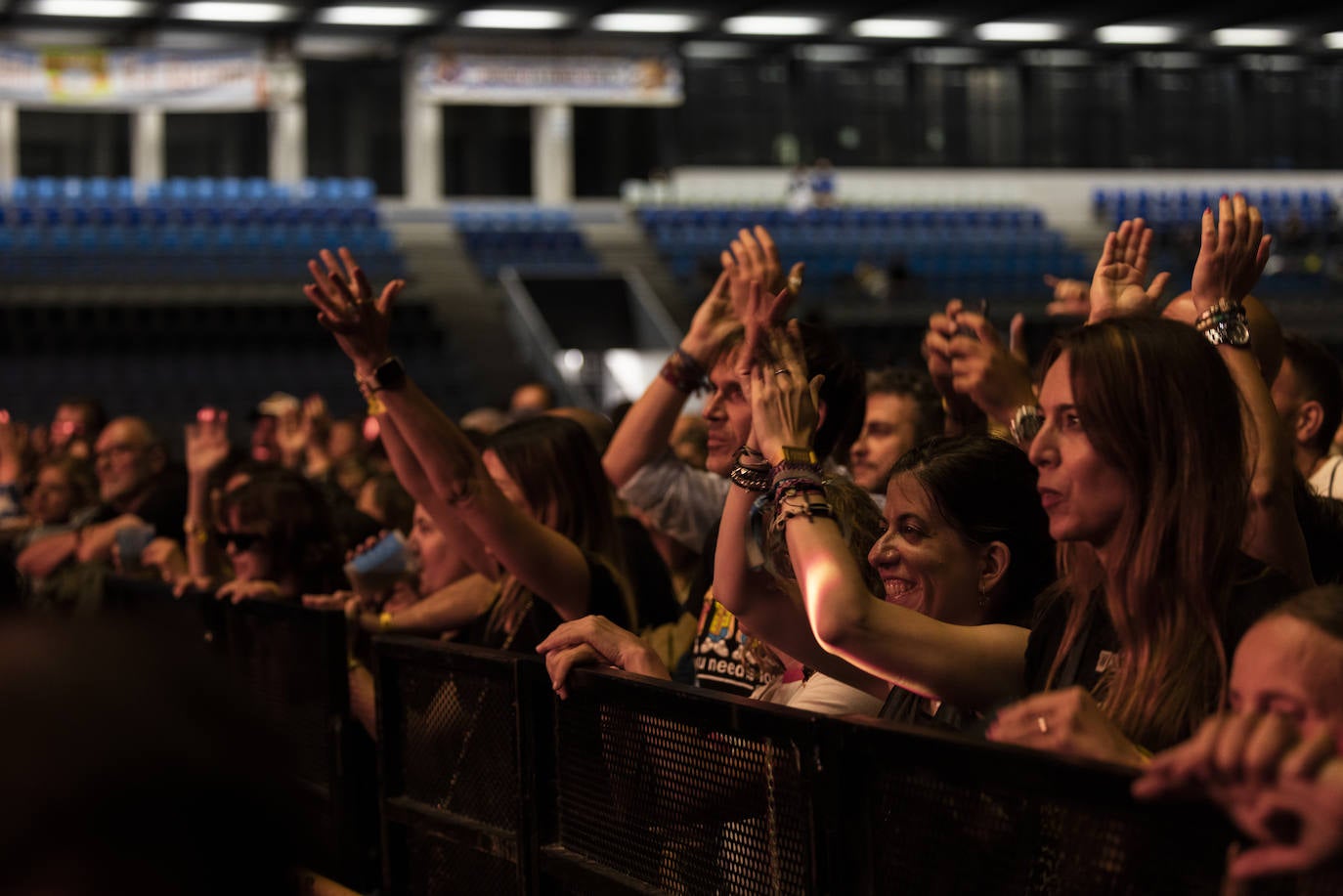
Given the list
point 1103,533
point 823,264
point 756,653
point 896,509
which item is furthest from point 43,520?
point 823,264

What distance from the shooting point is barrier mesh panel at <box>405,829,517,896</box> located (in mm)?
2582

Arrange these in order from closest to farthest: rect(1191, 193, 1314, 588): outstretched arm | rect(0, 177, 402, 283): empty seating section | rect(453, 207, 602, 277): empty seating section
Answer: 1. rect(1191, 193, 1314, 588): outstretched arm
2. rect(0, 177, 402, 283): empty seating section
3. rect(453, 207, 602, 277): empty seating section

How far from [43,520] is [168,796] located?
5.33m

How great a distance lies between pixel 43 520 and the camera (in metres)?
5.65

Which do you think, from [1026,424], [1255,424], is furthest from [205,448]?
[1255,424]

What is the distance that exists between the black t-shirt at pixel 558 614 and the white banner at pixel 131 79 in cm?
2101

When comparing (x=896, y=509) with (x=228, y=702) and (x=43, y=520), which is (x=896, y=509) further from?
(x=43, y=520)

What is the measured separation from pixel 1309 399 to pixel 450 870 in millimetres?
1877

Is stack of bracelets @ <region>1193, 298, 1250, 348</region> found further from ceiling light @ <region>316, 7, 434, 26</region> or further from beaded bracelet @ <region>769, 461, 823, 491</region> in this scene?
ceiling light @ <region>316, 7, 434, 26</region>

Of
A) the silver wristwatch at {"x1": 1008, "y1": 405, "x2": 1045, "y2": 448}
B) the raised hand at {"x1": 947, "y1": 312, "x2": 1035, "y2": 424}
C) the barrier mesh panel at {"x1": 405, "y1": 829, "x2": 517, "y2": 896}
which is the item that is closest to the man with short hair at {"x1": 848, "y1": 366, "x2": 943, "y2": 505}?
the raised hand at {"x1": 947, "y1": 312, "x2": 1035, "y2": 424}

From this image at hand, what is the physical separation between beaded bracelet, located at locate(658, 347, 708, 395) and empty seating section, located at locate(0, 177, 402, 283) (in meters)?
15.7

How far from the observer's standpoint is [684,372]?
137 inches

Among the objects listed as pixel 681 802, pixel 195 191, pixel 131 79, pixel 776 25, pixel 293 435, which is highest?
pixel 776 25

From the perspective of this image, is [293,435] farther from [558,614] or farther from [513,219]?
[513,219]
